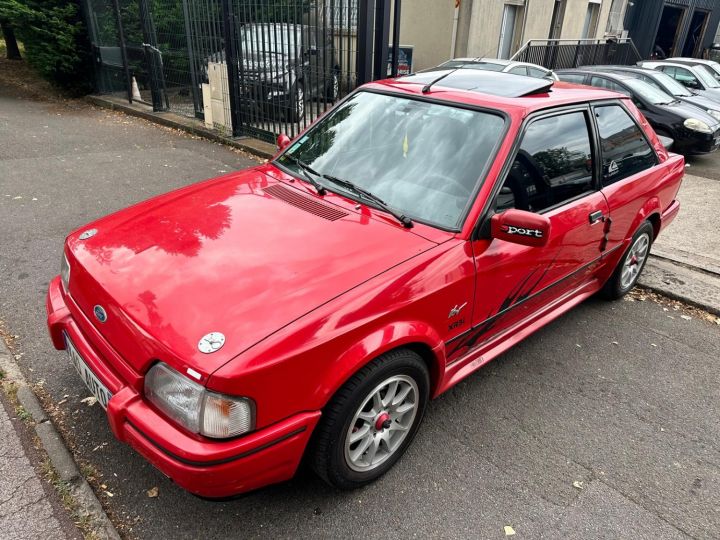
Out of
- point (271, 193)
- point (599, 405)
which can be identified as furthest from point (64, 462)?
point (599, 405)

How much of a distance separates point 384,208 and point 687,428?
2.23 metres

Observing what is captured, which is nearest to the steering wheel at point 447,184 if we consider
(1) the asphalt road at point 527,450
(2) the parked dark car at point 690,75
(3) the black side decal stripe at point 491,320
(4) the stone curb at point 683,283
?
(3) the black side decal stripe at point 491,320

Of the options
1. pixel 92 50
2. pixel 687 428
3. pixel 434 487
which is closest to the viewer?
pixel 434 487

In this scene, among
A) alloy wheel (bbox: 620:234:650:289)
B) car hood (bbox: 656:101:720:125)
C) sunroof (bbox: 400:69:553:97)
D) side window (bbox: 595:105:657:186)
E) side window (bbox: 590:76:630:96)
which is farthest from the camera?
side window (bbox: 590:76:630:96)

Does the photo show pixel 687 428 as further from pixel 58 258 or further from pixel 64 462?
pixel 58 258

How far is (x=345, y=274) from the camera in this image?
2.19 meters

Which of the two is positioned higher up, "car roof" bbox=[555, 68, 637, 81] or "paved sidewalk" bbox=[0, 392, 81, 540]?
→ "car roof" bbox=[555, 68, 637, 81]

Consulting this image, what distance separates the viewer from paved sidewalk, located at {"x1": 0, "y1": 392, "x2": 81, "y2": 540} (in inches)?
84.4

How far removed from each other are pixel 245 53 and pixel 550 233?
7139mm

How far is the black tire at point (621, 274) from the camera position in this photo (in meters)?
4.05

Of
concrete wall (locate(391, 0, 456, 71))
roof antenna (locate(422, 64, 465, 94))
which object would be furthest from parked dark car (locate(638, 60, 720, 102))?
roof antenna (locate(422, 64, 465, 94))

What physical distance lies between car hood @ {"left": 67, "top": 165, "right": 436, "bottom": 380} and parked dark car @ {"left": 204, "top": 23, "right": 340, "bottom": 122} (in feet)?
16.6

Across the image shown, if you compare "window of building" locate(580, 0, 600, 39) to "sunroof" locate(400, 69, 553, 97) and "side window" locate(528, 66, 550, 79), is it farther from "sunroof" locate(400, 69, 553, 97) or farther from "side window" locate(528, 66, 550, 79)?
"sunroof" locate(400, 69, 553, 97)

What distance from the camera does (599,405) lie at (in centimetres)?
316
